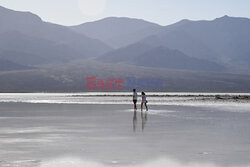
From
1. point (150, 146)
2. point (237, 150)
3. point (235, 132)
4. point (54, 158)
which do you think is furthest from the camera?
point (235, 132)

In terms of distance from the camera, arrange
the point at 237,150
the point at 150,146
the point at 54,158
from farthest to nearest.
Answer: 1. the point at 150,146
2. the point at 237,150
3. the point at 54,158

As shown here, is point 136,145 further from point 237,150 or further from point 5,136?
point 5,136

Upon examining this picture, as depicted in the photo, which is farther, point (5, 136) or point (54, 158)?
point (5, 136)

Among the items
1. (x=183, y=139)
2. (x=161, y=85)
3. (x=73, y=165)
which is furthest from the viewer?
(x=161, y=85)

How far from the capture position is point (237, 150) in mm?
14719

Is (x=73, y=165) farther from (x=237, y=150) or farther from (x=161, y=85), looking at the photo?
(x=161, y=85)

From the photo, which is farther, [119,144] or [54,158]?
[119,144]

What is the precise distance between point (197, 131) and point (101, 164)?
927cm

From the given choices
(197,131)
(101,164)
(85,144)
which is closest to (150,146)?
(85,144)

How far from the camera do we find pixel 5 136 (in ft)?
61.4

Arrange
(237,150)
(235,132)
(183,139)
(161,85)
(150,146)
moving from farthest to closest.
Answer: (161,85)
(235,132)
(183,139)
(150,146)
(237,150)

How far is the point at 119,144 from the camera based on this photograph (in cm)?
1622

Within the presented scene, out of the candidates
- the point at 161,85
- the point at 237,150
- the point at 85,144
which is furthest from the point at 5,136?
the point at 161,85

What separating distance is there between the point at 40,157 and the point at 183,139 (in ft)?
20.8
